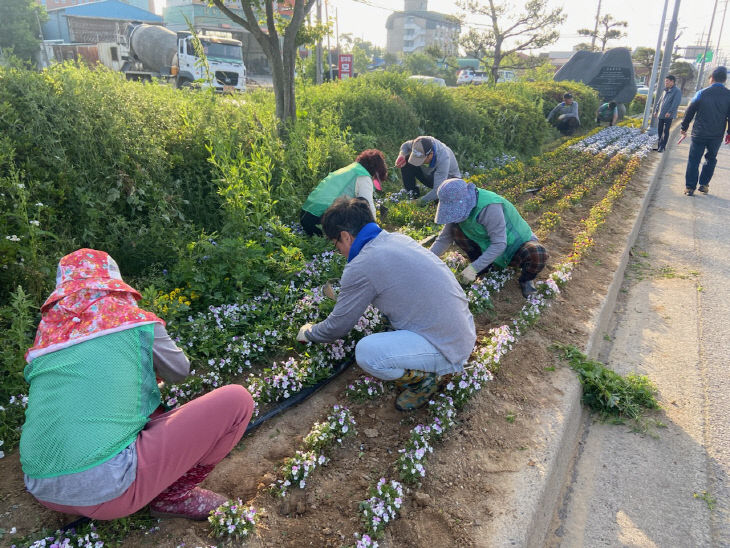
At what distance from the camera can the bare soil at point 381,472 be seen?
218 centimetres

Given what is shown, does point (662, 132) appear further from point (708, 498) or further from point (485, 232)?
point (708, 498)

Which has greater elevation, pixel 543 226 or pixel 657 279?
pixel 543 226

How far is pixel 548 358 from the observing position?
3578mm

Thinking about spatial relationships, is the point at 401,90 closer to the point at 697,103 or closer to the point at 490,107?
the point at 490,107

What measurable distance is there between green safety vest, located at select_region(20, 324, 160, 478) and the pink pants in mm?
138

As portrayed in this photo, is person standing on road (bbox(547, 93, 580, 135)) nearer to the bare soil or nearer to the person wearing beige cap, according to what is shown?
the person wearing beige cap

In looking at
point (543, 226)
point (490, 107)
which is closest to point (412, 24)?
point (490, 107)

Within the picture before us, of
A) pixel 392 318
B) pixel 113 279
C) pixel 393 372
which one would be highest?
pixel 113 279

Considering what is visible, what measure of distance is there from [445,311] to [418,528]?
1.13m

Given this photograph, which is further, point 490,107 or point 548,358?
point 490,107

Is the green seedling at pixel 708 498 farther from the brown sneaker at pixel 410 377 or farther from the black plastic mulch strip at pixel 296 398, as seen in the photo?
the black plastic mulch strip at pixel 296 398

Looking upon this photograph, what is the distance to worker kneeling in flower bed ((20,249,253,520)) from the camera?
173 cm

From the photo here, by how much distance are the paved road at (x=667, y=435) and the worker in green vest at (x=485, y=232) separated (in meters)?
1.03

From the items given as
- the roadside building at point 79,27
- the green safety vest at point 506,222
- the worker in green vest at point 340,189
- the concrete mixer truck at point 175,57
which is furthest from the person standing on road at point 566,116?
the roadside building at point 79,27
